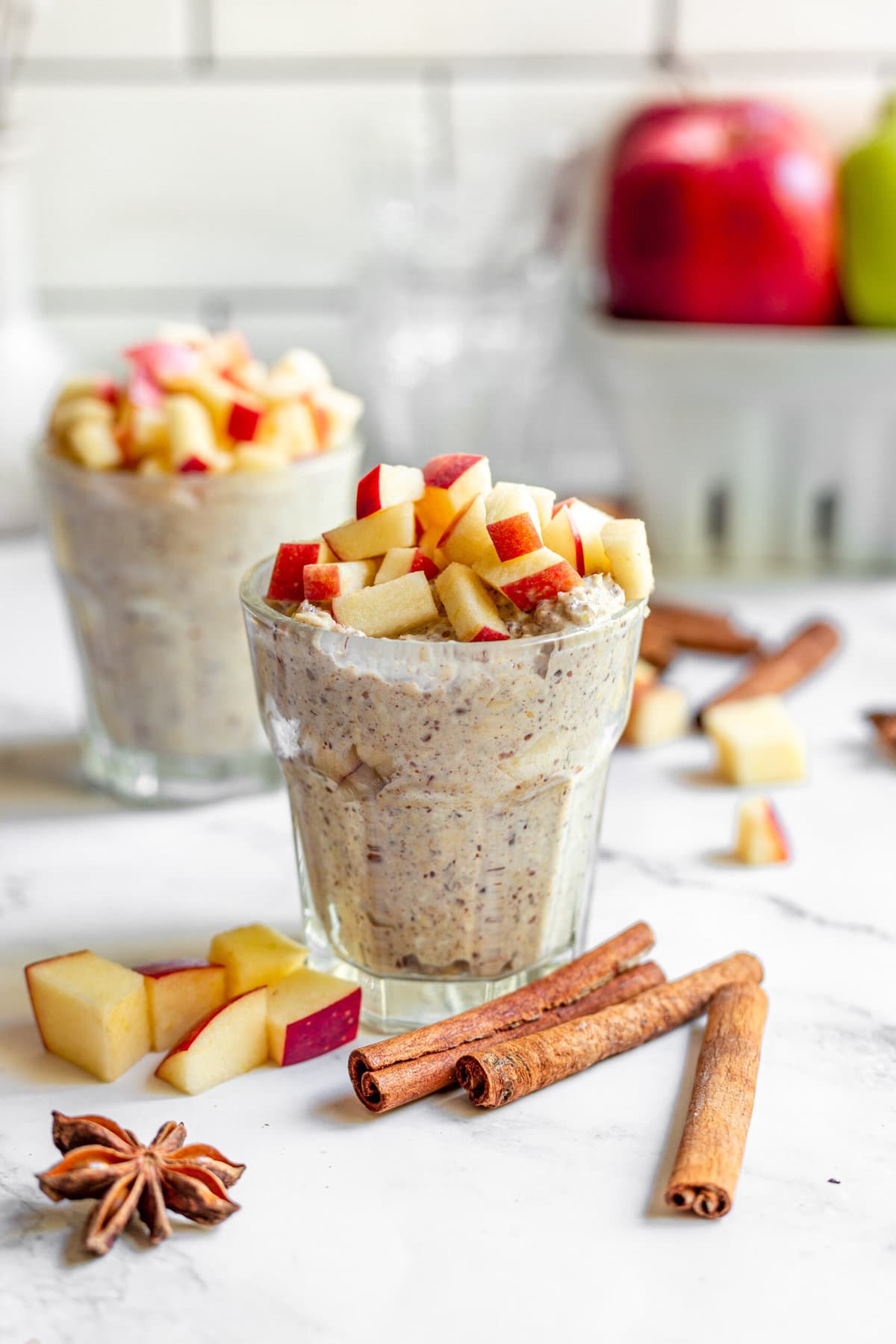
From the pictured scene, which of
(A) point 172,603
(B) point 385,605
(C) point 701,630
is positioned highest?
(B) point 385,605

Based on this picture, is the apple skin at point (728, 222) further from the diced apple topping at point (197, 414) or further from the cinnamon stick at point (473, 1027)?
the cinnamon stick at point (473, 1027)

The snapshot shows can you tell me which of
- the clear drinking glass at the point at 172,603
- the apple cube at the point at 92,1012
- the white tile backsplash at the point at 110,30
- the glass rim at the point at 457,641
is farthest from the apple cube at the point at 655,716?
the white tile backsplash at the point at 110,30

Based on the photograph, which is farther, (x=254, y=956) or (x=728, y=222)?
A: (x=728, y=222)

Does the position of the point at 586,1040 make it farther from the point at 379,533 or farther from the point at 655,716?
the point at 655,716

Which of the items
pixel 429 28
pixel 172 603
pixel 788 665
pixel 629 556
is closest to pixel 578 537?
pixel 629 556

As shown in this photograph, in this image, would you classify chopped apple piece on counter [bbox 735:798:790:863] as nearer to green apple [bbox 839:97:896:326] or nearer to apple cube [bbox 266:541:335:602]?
apple cube [bbox 266:541:335:602]

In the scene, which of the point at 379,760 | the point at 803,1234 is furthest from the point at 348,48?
the point at 803,1234

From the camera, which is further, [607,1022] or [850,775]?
[850,775]

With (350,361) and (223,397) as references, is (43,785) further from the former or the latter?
(350,361)
